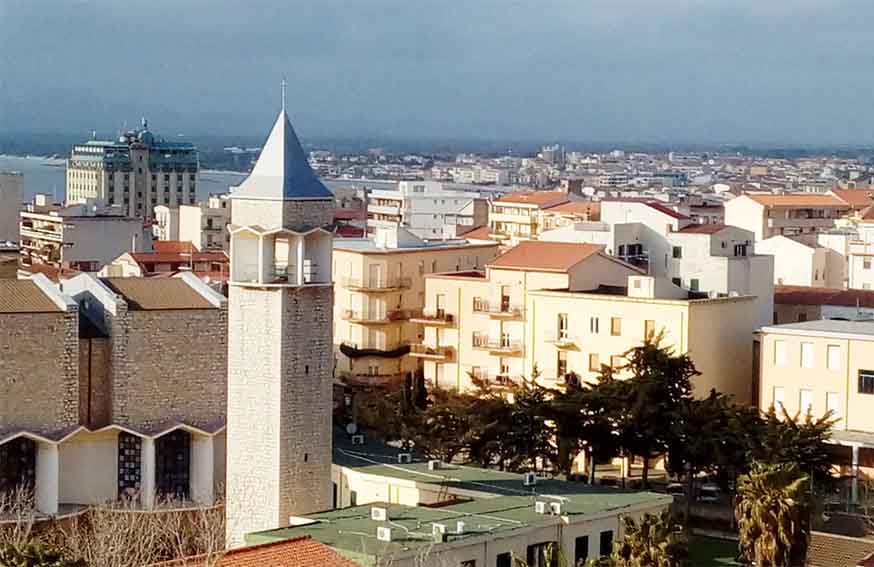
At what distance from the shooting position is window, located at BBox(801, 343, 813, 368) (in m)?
42.0

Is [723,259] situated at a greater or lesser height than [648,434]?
greater

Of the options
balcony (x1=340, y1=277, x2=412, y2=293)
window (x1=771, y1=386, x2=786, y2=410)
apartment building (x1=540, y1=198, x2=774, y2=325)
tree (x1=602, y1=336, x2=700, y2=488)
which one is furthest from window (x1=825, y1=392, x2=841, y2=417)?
balcony (x1=340, y1=277, x2=412, y2=293)

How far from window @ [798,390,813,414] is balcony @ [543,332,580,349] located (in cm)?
567

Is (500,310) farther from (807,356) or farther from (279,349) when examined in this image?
(279,349)

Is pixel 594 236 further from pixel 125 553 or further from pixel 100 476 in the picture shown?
pixel 125 553

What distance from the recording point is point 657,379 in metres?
39.0

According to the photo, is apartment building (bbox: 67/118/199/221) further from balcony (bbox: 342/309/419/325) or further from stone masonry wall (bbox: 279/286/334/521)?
stone masonry wall (bbox: 279/286/334/521)

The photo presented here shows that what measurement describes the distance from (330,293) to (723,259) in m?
22.7

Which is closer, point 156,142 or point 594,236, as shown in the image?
point 594,236

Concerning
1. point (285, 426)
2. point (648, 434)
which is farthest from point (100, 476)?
point (648, 434)

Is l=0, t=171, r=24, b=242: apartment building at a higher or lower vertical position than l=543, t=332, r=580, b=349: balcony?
higher

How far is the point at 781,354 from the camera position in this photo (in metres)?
42.4

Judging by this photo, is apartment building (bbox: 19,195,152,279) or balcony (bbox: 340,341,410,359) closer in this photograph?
balcony (bbox: 340,341,410,359)

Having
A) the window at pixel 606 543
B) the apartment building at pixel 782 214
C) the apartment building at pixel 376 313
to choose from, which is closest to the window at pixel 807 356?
the apartment building at pixel 376 313
